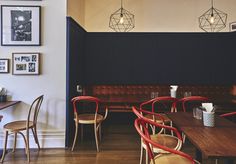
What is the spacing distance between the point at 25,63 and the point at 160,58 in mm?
2798

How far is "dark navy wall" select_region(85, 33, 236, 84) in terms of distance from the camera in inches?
166

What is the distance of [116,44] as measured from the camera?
4227mm

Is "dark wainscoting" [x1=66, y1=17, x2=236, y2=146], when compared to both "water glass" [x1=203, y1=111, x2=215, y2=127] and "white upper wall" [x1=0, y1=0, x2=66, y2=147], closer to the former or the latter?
"white upper wall" [x1=0, y1=0, x2=66, y2=147]

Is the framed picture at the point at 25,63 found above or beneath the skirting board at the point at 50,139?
above

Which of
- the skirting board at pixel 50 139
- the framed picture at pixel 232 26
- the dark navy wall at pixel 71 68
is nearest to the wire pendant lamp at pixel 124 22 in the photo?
the dark navy wall at pixel 71 68

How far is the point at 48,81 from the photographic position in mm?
2996

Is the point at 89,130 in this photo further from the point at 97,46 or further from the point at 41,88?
the point at 97,46

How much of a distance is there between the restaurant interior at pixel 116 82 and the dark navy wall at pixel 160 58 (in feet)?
0.07

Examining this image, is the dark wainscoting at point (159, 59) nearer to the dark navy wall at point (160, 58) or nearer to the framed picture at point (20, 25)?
the dark navy wall at point (160, 58)

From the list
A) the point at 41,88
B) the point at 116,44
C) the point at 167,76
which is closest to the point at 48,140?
the point at 41,88

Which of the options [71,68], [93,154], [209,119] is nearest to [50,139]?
[93,154]

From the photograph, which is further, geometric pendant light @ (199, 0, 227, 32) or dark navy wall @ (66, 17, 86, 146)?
geometric pendant light @ (199, 0, 227, 32)

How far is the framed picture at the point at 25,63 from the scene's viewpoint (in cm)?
293

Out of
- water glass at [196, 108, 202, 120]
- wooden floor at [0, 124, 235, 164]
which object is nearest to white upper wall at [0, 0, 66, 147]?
wooden floor at [0, 124, 235, 164]
